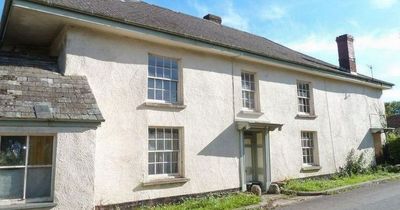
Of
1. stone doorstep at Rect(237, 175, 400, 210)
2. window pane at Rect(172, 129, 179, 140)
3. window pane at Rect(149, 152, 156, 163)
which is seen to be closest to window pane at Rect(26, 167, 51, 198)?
window pane at Rect(149, 152, 156, 163)

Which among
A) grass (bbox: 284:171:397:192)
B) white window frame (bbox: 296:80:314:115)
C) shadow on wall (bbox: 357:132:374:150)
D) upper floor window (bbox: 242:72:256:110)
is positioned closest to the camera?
grass (bbox: 284:171:397:192)

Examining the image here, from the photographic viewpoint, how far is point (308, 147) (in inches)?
643

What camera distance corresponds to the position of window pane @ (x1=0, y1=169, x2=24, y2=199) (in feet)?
25.3

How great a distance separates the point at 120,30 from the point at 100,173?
437cm

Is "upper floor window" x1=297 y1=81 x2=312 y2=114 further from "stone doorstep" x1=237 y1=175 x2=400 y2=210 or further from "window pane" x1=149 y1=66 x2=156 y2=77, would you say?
"window pane" x1=149 y1=66 x2=156 y2=77

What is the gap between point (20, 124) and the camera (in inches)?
307

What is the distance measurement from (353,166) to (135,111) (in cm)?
1313

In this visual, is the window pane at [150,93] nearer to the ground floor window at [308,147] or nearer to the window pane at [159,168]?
the window pane at [159,168]

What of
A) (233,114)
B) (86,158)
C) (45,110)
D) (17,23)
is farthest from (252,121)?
(17,23)

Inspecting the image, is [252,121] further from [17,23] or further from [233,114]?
[17,23]

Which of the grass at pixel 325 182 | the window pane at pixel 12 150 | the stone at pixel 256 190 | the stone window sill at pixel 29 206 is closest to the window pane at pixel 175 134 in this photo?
the stone at pixel 256 190

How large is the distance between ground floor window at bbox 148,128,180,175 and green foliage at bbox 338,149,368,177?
32.5 feet

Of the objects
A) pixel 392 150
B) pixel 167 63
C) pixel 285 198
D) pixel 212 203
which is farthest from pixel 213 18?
pixel 392 150

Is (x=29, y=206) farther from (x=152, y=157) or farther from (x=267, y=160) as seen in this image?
(x=267, y=160)
